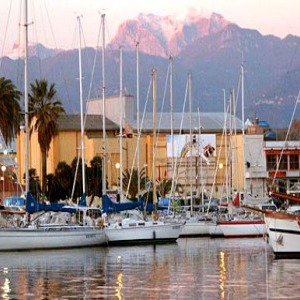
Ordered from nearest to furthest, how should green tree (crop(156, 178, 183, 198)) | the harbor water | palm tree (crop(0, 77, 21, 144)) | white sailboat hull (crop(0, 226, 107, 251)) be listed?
the harbor water
white sailboat hull (crop(0, 226, 107, 251))
palm tree (crop(0, 77, 21, 144))
green tree (crop(156, 178, 183, 198))

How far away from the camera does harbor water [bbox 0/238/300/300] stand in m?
38.7

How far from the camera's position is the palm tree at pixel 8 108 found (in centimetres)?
8431

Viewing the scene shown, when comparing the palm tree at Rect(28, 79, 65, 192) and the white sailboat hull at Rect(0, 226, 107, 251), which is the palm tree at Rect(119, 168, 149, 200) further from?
the white sailboat hull at Rect(0, 226, 107, 251)

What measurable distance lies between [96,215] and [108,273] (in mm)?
23333

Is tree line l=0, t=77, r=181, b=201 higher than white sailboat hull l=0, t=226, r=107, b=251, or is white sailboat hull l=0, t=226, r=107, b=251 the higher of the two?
tree line l=0, t=77, r=181, b=201

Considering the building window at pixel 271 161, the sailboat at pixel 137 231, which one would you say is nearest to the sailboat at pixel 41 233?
the sailboat at pixel 137 231

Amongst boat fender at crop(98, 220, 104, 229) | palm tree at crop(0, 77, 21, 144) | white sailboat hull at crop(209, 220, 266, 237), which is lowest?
white sailboat hull at crop(209, 220, 266, 237)

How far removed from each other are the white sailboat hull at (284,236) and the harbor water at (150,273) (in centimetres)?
77

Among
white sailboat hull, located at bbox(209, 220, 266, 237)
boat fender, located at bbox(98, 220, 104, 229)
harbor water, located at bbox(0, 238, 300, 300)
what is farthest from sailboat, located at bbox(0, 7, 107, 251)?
white sailboat hull, located at bbox(209, 220, 266, 237)

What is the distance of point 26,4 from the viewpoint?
65312 mm

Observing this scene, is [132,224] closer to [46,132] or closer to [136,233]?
[136,233]

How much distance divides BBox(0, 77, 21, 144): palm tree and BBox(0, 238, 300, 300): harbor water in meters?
21.1

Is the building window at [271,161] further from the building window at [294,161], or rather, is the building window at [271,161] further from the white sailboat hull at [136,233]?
the white sailboat hull at [136,233]

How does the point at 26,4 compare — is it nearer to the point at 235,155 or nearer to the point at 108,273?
the point at 108,273
